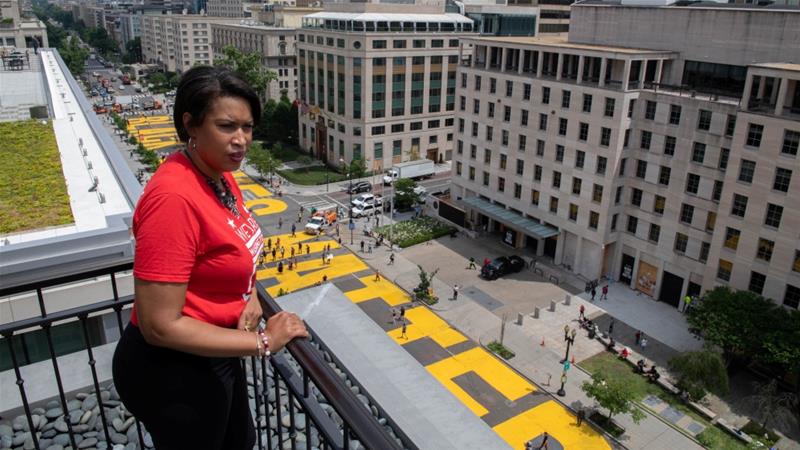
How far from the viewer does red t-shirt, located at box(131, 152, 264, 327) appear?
4461 mm

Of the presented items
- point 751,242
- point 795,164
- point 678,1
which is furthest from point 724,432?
point 678,1

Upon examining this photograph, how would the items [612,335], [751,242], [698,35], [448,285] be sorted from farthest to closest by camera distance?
1. [448,285]
2. [698,35]
3. [612,335]
4. [751,242]

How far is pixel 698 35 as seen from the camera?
138 feet

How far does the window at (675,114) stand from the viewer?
40062 mm

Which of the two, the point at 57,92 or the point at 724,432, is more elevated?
the point at 57,92

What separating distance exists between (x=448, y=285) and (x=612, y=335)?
12696 mm

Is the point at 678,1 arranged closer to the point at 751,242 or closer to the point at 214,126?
the point at 751,242

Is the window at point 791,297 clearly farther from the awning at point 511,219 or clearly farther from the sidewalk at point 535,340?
the awning at point 511,219

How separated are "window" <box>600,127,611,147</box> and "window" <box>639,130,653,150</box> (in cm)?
222

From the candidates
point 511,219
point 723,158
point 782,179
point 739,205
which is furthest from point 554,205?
point 782,179

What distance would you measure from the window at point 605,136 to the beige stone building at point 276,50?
7023cm

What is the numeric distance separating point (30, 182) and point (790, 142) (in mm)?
38677

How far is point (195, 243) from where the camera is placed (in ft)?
15.2

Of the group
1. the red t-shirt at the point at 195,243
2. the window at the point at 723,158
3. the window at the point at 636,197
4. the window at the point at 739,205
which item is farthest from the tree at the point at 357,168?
the red t-shirt at the point at 195,243
